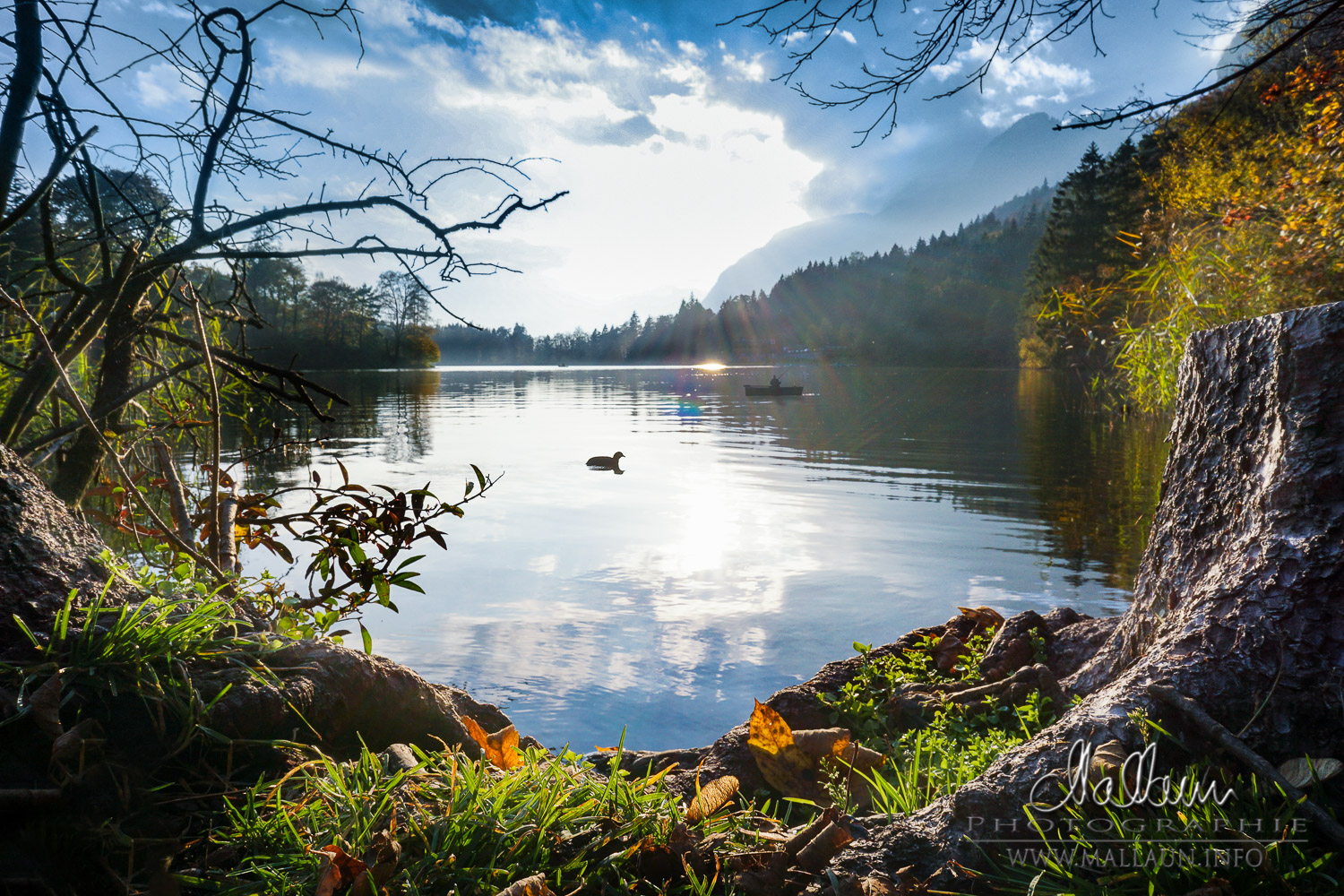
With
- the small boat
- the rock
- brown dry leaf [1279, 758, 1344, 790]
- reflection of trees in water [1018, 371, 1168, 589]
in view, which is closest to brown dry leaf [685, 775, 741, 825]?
the rock

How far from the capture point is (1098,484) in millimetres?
15125

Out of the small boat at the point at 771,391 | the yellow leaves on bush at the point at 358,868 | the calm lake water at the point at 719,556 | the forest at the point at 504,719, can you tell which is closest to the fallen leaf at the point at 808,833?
the forest at the point at 504,719

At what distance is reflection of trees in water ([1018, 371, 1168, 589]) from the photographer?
32.9 ft

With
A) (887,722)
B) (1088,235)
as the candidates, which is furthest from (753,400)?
(887,722)

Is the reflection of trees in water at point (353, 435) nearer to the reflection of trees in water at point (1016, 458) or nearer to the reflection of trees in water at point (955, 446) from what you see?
the reflection of trees in water at point (955, 446)

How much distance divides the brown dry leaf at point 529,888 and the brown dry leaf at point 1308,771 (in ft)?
6.08

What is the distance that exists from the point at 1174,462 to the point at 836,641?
163 inches

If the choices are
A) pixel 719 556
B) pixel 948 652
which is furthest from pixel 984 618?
pixel 719 556

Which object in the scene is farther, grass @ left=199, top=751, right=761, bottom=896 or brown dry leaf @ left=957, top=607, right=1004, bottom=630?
brown dry leaf @ left=957, top=607, right=1004, bottom=630

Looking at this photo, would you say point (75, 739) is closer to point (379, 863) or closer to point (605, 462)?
point (379, 863)

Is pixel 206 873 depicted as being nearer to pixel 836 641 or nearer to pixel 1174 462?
pixel 1174 462

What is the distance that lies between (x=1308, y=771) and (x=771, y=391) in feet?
158

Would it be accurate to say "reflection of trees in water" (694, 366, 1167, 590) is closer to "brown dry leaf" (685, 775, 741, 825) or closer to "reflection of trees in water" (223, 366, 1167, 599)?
"reflection of trees in water" (223, 366, 1167, 599)

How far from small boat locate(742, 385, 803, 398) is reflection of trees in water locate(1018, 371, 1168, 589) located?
20.4m
